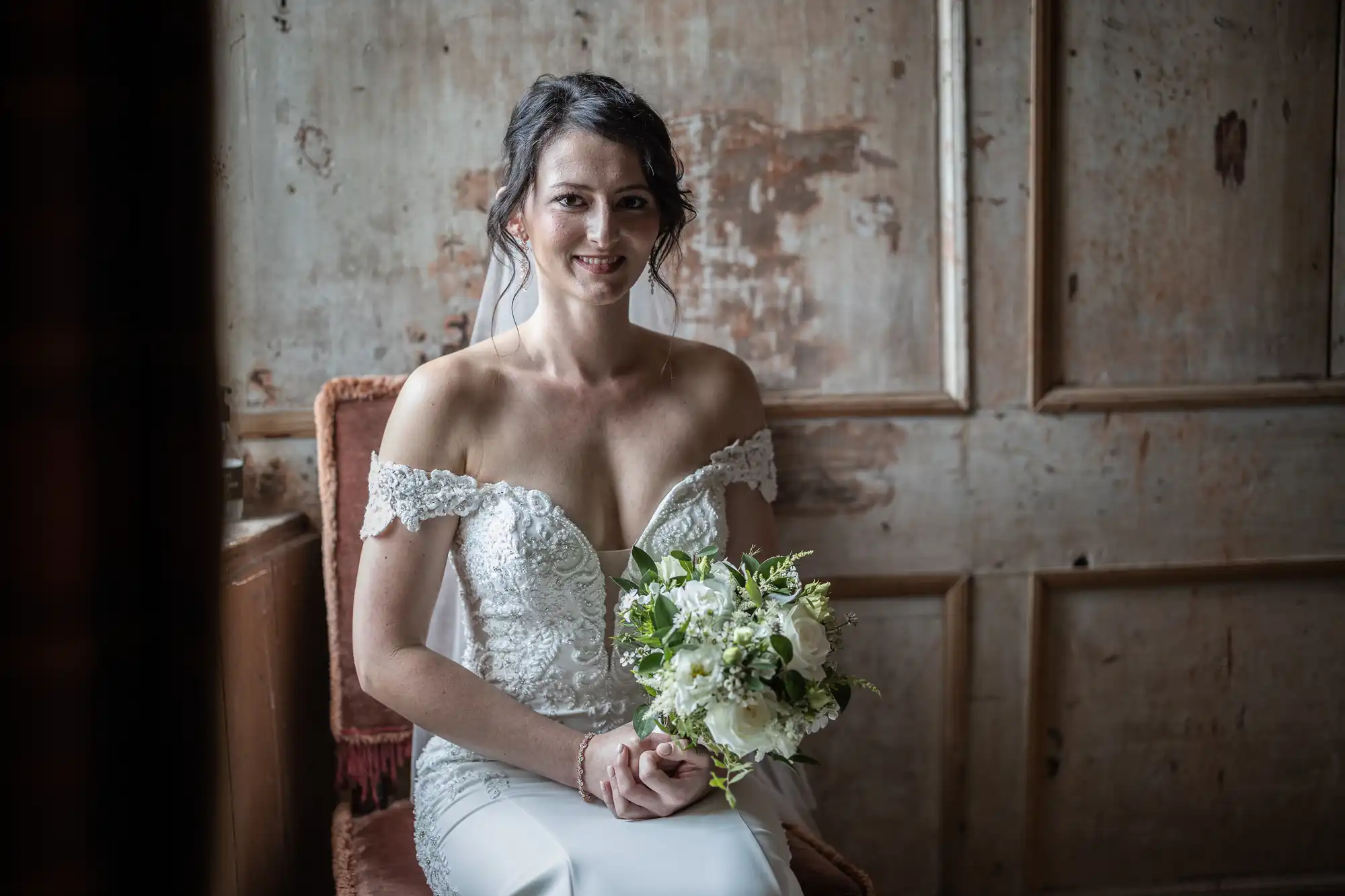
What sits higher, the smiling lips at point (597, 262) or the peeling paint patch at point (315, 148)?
the peeling paint patch at point (315, 148)

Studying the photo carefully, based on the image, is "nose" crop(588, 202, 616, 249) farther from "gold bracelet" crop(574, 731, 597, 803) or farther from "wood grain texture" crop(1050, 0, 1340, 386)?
"wood grain texture" crop(1050, 0, 1340, 386)

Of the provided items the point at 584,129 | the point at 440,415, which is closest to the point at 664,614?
the point at 440,415

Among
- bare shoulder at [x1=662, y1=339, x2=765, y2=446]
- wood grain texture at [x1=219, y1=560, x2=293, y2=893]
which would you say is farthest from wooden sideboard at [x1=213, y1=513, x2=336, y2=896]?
bare shoulder at [x1=662, y1=339, x2=765, y2=446]

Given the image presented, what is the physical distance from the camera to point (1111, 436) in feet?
7.68

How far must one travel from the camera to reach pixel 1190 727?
2.44 metres

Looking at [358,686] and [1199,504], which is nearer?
[358,686]

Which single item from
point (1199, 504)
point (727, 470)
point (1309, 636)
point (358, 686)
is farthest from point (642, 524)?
point (1309, 636)

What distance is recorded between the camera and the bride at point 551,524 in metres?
1.54

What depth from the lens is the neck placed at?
1.83 metres

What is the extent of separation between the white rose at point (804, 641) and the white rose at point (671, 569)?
0.17 meters

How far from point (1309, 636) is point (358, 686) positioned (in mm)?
2132

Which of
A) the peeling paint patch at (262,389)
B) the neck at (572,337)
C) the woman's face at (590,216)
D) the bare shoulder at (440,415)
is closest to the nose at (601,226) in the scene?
the woman's face at (590,216)

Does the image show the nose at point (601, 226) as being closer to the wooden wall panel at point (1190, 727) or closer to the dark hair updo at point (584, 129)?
the dark hair updo at point (584, 129)

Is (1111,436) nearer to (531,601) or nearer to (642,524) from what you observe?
(642,524)
